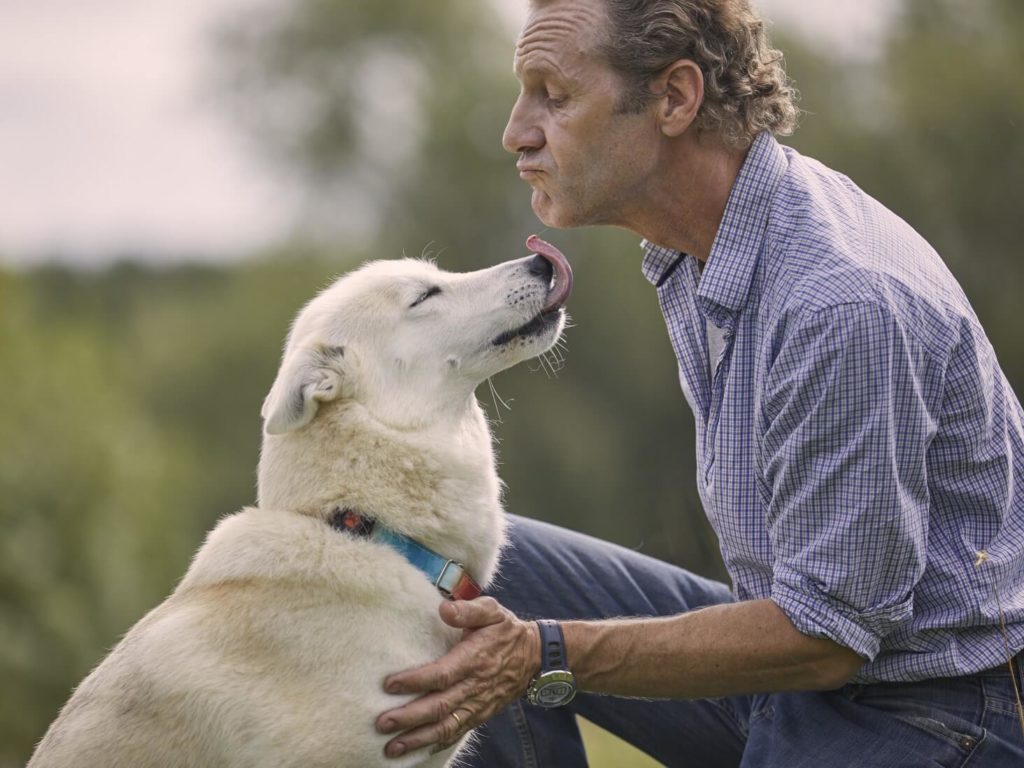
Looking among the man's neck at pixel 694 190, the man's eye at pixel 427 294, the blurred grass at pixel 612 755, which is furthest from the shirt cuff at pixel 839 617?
the blurred grass at pixel 612 755

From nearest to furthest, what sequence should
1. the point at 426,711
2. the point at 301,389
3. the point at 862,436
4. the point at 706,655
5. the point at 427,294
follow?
1. the point at 862,436
2. the point at 426,711
3. the point at 706,655
4. the point at 301,389
5. the point at 427,294

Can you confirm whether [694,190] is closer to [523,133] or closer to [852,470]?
[523,133]

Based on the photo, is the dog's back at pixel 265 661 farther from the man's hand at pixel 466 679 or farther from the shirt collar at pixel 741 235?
the shirt collar at pixel 741 235

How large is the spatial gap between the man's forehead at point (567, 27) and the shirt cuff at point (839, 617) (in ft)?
5.07

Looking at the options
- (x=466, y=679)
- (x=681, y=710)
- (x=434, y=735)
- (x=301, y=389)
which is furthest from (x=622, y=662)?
(x=301, y=389)

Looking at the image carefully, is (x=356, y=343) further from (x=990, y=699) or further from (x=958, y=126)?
(x=958, y=126)

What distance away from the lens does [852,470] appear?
3.01 metres

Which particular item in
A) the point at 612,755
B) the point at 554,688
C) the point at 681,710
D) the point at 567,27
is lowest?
the point at 612,755

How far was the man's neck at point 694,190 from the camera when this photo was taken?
3.61m

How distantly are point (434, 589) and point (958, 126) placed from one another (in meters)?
19.7

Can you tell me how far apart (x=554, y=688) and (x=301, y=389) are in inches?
39.2

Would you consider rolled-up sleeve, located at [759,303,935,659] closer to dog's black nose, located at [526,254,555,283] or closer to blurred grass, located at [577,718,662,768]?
dog's black nose, located at [526,254,555,283]

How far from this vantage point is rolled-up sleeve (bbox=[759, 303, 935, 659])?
2988 mm

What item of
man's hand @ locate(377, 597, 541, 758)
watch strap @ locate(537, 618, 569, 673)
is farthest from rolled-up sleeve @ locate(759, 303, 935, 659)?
man's hand @ locate(377, 597, 541, 758)
